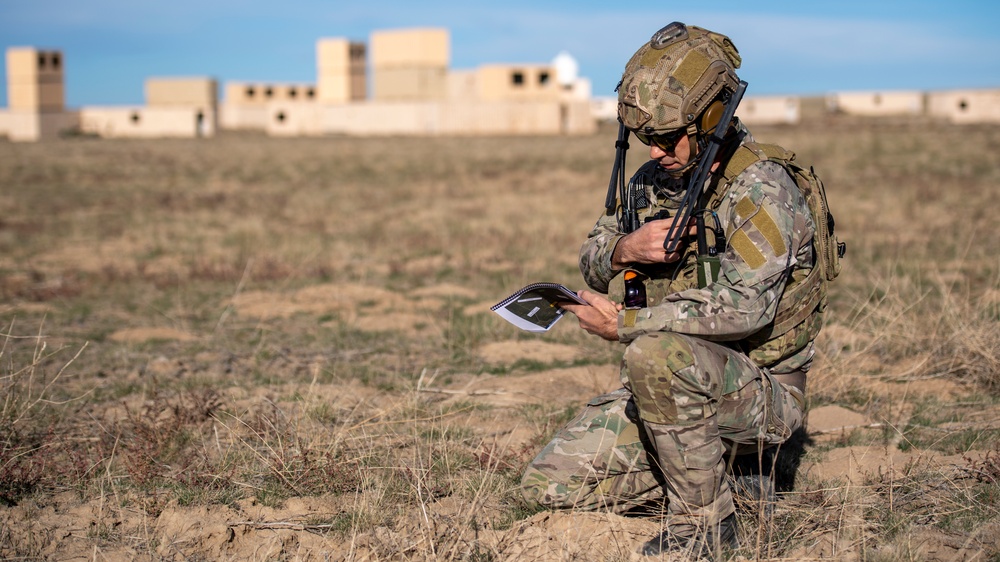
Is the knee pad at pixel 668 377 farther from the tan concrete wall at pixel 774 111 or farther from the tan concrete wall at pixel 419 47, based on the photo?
the tan concrete wall at pixel 774 111

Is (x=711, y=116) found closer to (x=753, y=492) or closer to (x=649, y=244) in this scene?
(x=649, y=244)

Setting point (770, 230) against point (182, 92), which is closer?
point (770, 230)

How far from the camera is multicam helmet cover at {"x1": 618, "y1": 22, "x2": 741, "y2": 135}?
294 centimetres

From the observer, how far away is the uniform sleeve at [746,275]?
2.82 meters

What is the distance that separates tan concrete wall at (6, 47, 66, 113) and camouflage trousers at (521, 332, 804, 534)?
145ft

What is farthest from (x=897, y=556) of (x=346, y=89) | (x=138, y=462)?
(x=346, y=89)

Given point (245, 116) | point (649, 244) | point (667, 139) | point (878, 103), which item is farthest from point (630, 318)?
point (878, 103)

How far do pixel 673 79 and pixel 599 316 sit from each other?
80 cm

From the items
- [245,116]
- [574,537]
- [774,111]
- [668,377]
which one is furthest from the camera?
[245,116]

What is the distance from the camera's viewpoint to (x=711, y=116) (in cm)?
300

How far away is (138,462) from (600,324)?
1893 millimetres

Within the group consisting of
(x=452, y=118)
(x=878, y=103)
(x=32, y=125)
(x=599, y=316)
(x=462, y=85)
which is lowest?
(x=599, y=316)

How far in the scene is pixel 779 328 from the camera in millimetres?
3102

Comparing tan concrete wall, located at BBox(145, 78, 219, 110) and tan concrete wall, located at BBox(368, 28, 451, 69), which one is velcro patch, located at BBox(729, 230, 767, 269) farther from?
tan concrete wall, located at BBox(145, 78, 219, 110)
